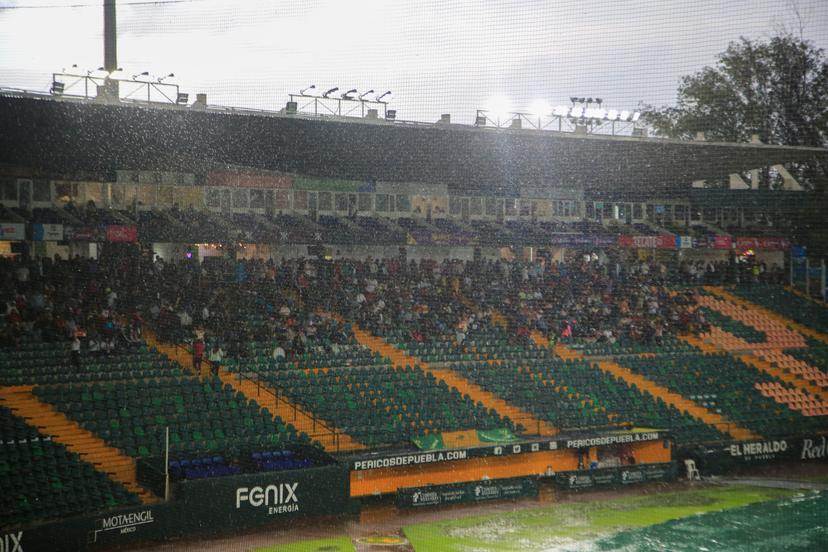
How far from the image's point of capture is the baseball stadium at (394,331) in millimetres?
7926

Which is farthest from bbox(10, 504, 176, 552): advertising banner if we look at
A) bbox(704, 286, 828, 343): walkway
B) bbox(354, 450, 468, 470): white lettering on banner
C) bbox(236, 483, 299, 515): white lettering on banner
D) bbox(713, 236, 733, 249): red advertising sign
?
bbox(713, 236, 733, 249): red advertising sign

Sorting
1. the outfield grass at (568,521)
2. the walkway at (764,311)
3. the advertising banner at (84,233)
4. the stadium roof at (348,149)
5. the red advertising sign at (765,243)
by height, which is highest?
the stadium roof at (348,149)

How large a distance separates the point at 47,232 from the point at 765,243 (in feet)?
36.0

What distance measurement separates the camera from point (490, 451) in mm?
8992

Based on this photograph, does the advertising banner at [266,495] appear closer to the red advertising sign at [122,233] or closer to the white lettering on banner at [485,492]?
the white lettering on banner at [485,492]

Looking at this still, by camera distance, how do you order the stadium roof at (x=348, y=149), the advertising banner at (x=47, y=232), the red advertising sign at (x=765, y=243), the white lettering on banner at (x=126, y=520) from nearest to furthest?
the white lettering on banner at (x=126, y=520) → the stadium roof at (x=348, y=149) → the advertising banner at (x=47, y=232) → the red advertising sign at (x=765, y=243)

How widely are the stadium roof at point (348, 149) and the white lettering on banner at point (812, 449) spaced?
11.2 feet

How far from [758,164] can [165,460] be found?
345 inches

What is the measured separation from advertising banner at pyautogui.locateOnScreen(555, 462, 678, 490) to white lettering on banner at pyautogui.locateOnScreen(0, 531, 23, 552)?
5.27 metres

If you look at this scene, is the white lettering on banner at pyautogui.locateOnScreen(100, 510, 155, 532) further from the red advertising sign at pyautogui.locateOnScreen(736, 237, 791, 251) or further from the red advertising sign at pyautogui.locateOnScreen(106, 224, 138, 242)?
the red advertising sign at pyautogui.locateOnScreen(736, 237, 791, 251)

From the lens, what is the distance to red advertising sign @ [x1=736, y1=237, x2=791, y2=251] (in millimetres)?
14953

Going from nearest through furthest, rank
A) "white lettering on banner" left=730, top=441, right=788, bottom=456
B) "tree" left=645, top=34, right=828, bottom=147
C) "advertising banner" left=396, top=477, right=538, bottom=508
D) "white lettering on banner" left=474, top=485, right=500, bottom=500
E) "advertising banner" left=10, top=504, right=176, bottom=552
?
"advertising banner" left=10, top=504, right=176, bottom=552
"tree" left=645, top=34, right=828, bottom=147
"advertising banner" left=396, top=477, right=538, bottom=508
"white lettering on banner" left=474, top=485, right=500, bottom=500
"white lettering on banner" left=730, top=441, right=788, bottom=456

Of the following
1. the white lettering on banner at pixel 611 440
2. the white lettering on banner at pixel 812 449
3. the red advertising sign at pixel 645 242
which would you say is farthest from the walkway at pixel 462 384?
the red advertising sign at pixel 645 242

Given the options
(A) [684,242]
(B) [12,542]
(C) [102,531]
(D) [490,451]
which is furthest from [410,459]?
(A) [684,242]
